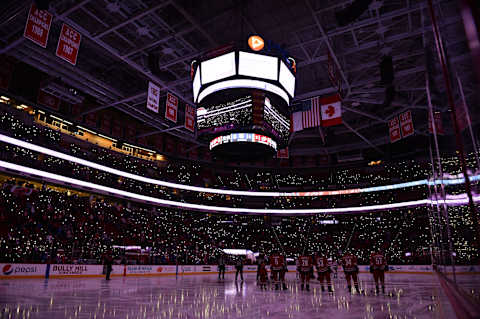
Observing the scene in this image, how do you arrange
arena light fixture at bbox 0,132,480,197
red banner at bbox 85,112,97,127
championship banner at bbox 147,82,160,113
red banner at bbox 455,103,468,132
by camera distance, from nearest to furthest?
red banner at bbox 455,103,468,132 → championship banner at bbox 147,82,160,113 → arena light fixture at bbox 0,132,480,197 → red banner at bbox 85,112,97,127

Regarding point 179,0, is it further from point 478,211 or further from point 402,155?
point 402,155

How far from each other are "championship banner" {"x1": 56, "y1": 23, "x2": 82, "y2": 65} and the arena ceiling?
8.19 ft

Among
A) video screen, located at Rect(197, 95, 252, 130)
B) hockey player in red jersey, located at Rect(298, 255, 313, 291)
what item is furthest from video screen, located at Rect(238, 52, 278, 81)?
hockey player in red jersey, located at Rect(298, 255, 313, 291)

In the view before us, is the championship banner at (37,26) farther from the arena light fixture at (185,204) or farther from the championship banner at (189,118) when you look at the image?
the arena light fixture at (185,204)

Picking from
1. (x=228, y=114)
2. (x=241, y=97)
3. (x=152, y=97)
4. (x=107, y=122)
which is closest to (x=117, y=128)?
(x=107, y=122)

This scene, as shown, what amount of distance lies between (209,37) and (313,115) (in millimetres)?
6619

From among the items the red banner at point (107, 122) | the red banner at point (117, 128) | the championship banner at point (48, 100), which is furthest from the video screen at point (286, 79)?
the red banner at point (117, 128)

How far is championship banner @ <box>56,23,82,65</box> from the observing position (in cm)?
1146

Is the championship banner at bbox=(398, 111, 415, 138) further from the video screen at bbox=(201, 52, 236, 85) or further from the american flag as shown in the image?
the video screen at bbox=(201, 52, 236, 85)

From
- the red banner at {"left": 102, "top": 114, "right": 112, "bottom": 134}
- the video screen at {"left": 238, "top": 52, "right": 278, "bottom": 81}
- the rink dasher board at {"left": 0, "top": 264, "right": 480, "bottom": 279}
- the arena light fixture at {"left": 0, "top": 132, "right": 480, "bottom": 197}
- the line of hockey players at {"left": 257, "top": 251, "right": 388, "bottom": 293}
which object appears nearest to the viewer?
the video screen at {"left": 238, "top": 52, "right": 278, "bottom": 81}

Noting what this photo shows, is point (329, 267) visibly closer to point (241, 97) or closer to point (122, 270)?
point (241, 97)

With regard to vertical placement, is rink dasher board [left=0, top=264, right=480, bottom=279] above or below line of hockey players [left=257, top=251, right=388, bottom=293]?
below

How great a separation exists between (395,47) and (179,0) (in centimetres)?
1181

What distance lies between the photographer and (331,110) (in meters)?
15.9
